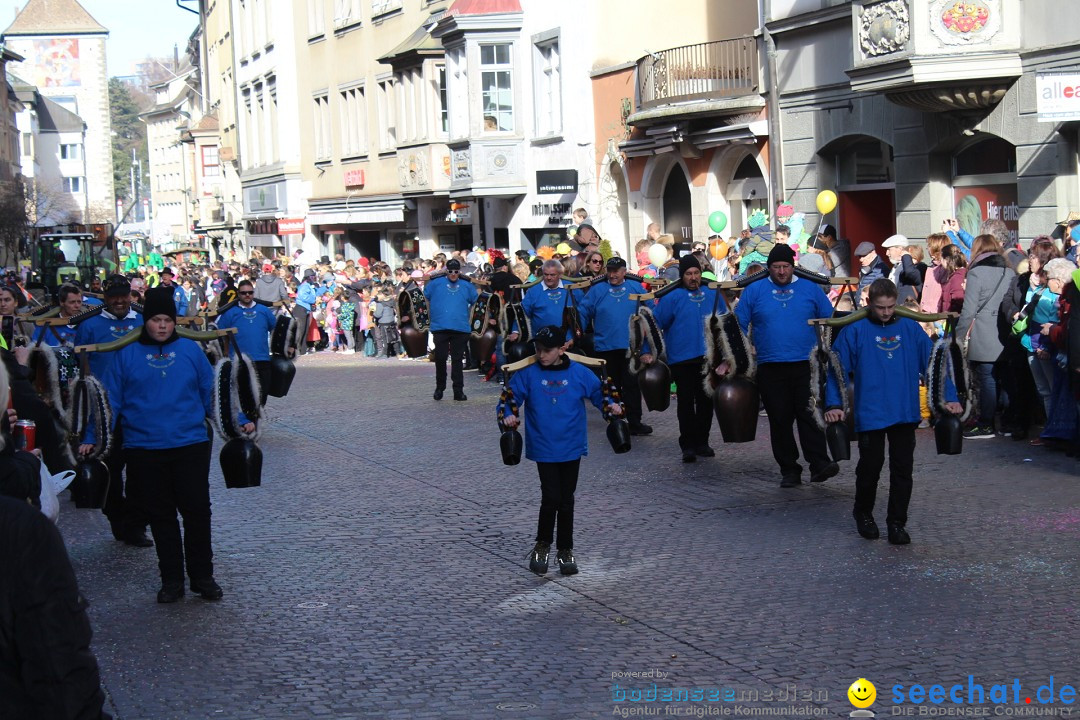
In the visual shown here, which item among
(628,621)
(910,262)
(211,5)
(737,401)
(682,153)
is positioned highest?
(211,5)

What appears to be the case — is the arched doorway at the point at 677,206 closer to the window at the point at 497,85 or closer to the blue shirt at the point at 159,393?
the window at the point at 497,85

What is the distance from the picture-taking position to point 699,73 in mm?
25891

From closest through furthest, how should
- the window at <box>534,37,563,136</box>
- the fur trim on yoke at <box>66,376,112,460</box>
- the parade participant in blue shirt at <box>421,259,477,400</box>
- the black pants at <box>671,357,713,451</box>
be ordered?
the fur trim on yoke at <box>66,376,112,460</box> → the black pants at <box>671,357,713,451</box> → the parade participant in blue shirt at <box>421,259,477,400</box> → the window at <box>534,37,563,136</box>

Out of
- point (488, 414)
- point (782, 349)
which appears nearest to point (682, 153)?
point (488, 414)

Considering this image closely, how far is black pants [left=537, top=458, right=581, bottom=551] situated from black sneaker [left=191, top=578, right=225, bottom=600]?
187 centimetres

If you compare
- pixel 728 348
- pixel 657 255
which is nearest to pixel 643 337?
pixel 728 348

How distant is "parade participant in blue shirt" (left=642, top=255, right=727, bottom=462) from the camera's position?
13.1 metres

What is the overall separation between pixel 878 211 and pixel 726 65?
4.40m

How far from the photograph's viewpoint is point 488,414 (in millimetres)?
17422

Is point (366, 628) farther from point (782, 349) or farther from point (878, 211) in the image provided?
point (878, 211)

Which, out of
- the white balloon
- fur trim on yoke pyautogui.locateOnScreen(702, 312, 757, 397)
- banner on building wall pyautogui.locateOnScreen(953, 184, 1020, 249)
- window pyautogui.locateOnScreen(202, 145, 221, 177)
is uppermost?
window pyautogui.locateOnScreen(202, 145, 221, 177)

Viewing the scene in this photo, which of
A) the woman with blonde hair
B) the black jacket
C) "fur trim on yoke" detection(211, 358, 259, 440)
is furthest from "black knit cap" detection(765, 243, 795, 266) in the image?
the black jacket

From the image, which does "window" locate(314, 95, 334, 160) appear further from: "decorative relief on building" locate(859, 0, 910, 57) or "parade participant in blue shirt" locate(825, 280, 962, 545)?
"parade participant in blue shirt" locate(825, 280, 962, 545)

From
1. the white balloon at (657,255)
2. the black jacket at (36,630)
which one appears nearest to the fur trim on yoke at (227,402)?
the black jacket at (36,630)
